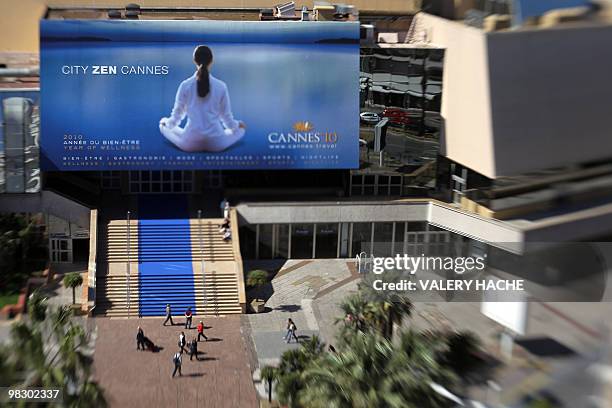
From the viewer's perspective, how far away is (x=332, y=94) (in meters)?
41.3

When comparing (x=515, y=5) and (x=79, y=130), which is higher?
(x=515, y=5)

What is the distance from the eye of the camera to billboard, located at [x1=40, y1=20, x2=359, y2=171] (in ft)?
130

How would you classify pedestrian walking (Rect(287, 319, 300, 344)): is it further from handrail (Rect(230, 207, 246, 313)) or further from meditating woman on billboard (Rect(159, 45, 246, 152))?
meditating woman on billboard (Rect(159, 45, 246, 152))

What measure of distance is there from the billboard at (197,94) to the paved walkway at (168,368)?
877 centimetres

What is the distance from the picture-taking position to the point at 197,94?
40.6 m

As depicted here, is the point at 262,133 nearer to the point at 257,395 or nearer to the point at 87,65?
the point at 87,65

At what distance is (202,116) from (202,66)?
2354mm

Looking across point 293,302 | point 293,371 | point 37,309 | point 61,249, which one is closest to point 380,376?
point 293,371

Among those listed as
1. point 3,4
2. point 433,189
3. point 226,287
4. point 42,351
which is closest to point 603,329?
point 42,351

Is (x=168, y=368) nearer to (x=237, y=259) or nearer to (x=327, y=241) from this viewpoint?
(x=237, y=259)

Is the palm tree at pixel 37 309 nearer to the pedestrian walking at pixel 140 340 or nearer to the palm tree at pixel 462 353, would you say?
the pedestrian walking at pixel 140 340

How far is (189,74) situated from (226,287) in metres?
10.2

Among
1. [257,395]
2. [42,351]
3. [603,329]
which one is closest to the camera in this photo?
[603,329]

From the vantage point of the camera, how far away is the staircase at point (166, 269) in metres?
37.8
